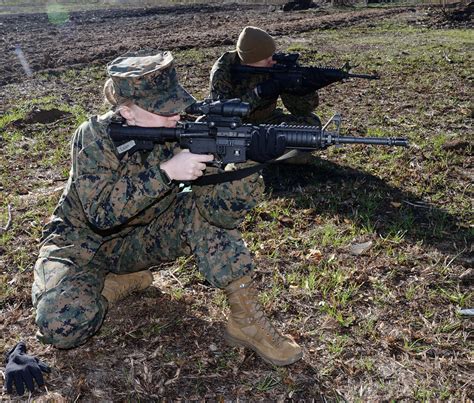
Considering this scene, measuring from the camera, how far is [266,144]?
11.3 feet

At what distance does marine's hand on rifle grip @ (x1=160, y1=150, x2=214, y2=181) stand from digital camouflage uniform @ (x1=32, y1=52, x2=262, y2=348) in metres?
0.08

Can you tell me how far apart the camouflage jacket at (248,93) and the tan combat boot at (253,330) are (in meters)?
3.02

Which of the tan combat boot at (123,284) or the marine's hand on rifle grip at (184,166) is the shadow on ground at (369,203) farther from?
the marine's hand on rifle grip at (184,166)

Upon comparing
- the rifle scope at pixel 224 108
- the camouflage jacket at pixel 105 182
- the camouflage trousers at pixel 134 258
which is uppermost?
the rifle scope at pixel 224 108

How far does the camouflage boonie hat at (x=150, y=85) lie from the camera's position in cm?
332

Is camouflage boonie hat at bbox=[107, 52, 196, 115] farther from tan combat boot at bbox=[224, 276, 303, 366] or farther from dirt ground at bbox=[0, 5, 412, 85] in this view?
dirt ground at bbox=[0, 5, 412, 85]

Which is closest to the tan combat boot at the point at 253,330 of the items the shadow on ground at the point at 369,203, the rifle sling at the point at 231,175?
the rifle sling at the point at 231,175

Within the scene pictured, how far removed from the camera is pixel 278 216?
17.6 feet

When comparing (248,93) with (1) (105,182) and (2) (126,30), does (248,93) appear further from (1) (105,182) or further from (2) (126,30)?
(2) (126,30)

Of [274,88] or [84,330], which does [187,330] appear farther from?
[274,88]

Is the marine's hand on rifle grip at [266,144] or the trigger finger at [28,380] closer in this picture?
the trigger finger at [28,380]

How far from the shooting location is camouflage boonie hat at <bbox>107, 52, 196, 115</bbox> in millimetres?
Answer: 3322

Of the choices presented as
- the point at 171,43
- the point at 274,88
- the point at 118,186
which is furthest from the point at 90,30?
the point at 118,186

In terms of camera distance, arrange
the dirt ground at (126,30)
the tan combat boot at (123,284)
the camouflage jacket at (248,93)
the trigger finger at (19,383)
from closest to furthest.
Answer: the trigger finger at (19,383)
the tan combat boot at (123,284)
the camouflage jacket at (248,93)
the dirt ground at (126,30)
